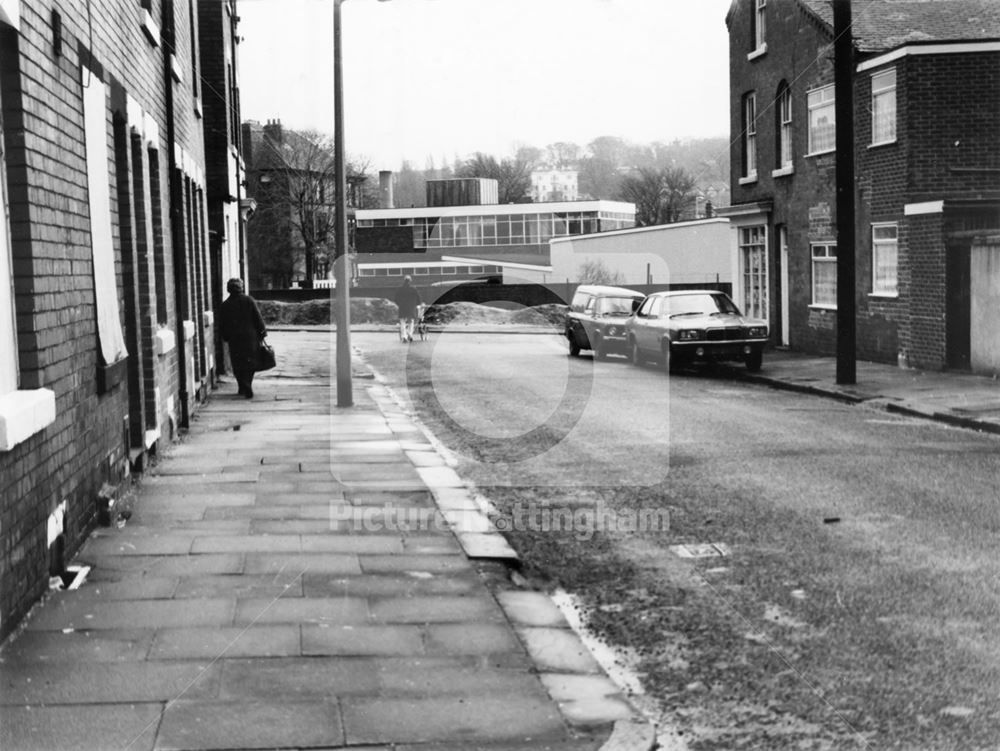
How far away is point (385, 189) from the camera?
107500mm

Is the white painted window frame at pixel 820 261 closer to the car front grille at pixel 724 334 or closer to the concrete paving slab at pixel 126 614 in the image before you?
the car front grille at pixel 724 334

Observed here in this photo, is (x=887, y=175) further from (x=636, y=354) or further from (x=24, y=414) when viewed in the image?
(x=24, y=414)

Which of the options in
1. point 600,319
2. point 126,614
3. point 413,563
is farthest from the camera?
point 600,319

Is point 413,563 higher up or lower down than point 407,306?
lower down

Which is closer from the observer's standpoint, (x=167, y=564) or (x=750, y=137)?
(x=167, y=564)

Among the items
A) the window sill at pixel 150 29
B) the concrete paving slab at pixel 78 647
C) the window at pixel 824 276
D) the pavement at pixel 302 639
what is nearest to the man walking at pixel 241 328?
the window sill at pixel 150 29

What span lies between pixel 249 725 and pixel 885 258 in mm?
20728

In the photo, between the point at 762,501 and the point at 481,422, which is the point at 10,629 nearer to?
the point at 762,501

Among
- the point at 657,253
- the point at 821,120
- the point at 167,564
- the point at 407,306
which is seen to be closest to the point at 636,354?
the point at 821,120

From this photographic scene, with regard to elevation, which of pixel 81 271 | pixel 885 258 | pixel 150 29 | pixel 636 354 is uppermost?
pixel 150 29

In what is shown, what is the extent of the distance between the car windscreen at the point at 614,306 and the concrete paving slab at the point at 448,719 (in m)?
22.9

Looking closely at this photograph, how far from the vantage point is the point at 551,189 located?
4719 inches

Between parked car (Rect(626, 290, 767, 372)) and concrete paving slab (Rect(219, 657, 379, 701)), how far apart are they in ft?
60.2

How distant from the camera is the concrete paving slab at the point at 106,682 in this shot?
486 cm
